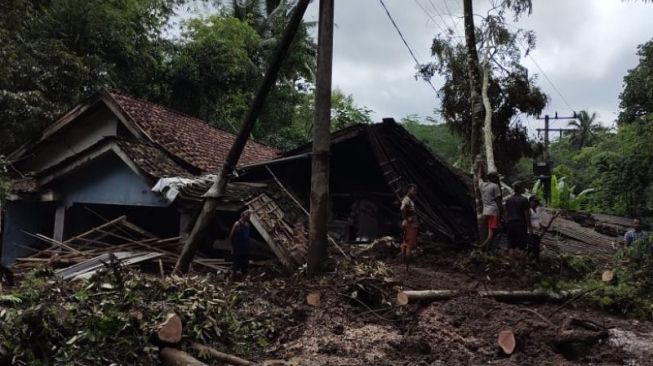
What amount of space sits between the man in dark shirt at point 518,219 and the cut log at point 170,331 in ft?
21.9

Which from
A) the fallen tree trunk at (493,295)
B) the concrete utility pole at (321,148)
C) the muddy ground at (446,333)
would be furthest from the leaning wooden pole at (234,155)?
the fallen tree trunk at (493,295)

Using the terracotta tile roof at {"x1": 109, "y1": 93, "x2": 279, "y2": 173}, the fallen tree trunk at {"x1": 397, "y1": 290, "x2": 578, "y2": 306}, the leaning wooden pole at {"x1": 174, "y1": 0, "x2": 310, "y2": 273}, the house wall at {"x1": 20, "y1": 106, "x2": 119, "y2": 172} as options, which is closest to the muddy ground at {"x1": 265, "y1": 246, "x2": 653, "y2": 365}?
the fallen tree trunk at {"x1": 397, "y1": 290, "x2": 578, "y2": 306}

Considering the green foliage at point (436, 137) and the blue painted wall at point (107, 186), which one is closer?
the blue painted wall at point (107, 186)

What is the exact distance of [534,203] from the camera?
1196cm

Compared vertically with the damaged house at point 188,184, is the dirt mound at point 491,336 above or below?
below

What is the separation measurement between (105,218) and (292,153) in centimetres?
603

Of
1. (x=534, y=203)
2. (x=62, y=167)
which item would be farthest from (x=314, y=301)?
(x=62, y=167)

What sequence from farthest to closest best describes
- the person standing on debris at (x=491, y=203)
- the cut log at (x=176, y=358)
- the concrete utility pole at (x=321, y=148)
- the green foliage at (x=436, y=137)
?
the green foliage at (x=436, y=137), the person standing on debris at (x=491, y=203), the concrete utility pole at (x=321, y=148), the cut log at (x=176, y=358)

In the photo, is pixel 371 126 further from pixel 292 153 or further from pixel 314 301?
pixel 314 301

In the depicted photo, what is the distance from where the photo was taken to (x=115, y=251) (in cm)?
1191

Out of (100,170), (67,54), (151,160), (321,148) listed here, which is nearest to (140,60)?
(67,54)

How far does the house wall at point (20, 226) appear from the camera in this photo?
15.3 meters

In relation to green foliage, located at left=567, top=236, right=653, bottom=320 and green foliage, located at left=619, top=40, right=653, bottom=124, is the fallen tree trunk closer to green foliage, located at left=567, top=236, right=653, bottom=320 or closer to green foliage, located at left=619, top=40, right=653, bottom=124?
green foliage, located at left=567, top=236, right=653, bottom=320

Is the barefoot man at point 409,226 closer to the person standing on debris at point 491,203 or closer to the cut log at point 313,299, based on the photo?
the person standing on debris at point 491,203
